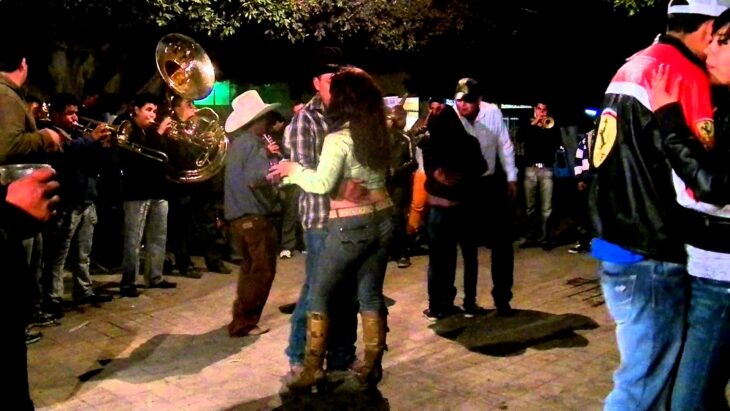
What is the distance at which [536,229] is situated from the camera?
35.6 feet

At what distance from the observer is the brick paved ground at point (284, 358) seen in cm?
485

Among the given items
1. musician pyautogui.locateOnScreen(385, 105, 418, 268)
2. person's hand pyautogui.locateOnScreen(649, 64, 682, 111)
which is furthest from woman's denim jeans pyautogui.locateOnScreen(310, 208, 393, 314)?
musician pyautogui.locateOnScreen(385, 105, 418, 268)

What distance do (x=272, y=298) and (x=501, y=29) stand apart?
327 inches

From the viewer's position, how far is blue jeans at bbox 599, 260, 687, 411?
3.00m

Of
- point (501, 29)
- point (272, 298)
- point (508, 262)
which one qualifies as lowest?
point (272, 298)

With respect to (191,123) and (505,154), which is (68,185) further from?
(505,154)

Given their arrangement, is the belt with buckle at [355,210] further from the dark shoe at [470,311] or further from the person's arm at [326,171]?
the dark shoe at [470,311]

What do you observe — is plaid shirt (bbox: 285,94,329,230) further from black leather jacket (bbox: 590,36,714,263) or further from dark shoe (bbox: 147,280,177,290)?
dark shoe (bbox: 147,280,177,290)

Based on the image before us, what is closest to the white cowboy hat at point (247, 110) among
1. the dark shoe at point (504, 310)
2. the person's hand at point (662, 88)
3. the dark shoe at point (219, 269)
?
the dark shoe at point (504, 310)

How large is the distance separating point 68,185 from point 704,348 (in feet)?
18.9

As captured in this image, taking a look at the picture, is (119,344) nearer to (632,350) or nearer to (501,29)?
(632,350)

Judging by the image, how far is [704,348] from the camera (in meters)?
3.01

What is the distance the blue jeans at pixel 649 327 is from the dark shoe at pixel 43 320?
5158 mm

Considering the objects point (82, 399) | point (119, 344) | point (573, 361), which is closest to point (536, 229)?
point (573, 361)
